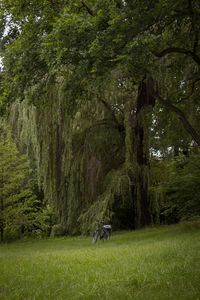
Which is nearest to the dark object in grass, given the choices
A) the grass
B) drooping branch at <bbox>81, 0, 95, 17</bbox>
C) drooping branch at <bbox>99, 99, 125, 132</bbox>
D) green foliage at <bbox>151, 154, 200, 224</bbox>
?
green foliage at <bbox>151, 154, 200, 224</bbox>

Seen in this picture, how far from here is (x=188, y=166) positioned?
18391mm

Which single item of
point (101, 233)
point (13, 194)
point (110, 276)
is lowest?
point (110, 276)

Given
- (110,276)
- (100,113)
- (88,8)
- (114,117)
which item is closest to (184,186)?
(114,117)

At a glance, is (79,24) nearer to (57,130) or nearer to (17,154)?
(57,130)

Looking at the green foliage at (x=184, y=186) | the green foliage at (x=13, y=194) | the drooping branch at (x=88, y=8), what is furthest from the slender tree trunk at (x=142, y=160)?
the drooping branch at (x=88, y=8)

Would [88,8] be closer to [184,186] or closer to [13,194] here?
[184,186]

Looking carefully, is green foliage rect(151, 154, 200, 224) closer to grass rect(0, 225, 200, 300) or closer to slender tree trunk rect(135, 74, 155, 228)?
slender tree trunk rect(135, 74, 155, 228)

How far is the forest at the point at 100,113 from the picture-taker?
9.70 m

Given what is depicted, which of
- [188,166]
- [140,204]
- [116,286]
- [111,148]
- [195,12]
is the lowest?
[116,286]

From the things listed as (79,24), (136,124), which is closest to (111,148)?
(136,124)

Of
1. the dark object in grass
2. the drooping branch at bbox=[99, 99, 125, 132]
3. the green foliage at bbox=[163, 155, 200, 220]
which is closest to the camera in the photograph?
the green foliage at bbox=[163, 155, 200, 220]

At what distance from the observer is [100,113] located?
73.0 ft

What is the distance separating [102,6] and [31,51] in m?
1.99

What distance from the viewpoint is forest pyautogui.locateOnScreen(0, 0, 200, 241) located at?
970cm
